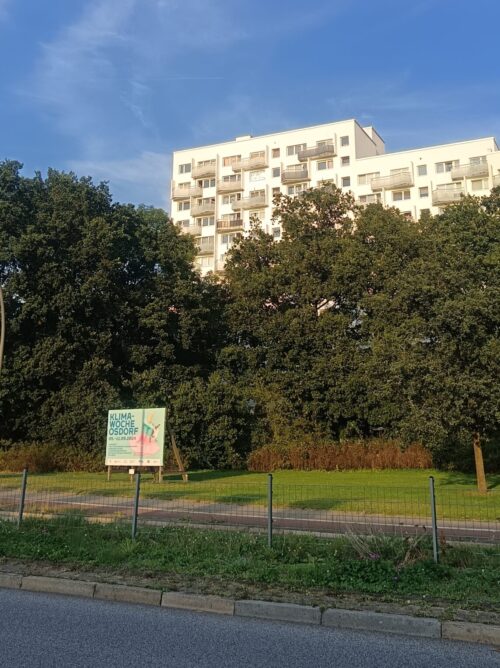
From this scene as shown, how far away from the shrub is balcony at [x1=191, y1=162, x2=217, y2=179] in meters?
58.3

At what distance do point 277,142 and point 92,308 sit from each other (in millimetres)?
53421

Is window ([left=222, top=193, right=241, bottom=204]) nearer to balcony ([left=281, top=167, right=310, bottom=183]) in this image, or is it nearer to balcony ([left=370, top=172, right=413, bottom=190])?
balcony ([left=281, top=167, right=310, bottom=183])

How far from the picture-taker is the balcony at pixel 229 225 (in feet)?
273

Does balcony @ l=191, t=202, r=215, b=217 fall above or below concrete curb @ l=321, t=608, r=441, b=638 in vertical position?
above

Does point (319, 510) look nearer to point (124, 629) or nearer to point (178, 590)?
point (178, 590)

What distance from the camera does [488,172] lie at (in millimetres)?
70250

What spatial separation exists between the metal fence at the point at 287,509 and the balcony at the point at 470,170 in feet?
200

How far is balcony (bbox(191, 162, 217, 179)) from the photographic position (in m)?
86.4

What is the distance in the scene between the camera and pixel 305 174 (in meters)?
79.4

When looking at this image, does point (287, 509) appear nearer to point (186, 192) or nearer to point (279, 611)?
point (279, 611)

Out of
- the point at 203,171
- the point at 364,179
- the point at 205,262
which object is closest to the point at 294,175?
the point at 364,179

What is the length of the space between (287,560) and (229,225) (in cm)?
7789

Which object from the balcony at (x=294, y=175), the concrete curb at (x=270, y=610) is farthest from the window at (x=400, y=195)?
the concrete curb at (x=270, y=610)

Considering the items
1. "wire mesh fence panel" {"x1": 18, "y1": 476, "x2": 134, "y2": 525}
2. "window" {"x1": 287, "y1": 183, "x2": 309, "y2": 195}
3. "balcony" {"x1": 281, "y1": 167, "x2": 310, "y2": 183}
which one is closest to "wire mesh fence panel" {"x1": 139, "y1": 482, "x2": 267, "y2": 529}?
"wire mesh fence panel" {"x1": 18, "y1": 476, "x2": 134, "y2": 525}
